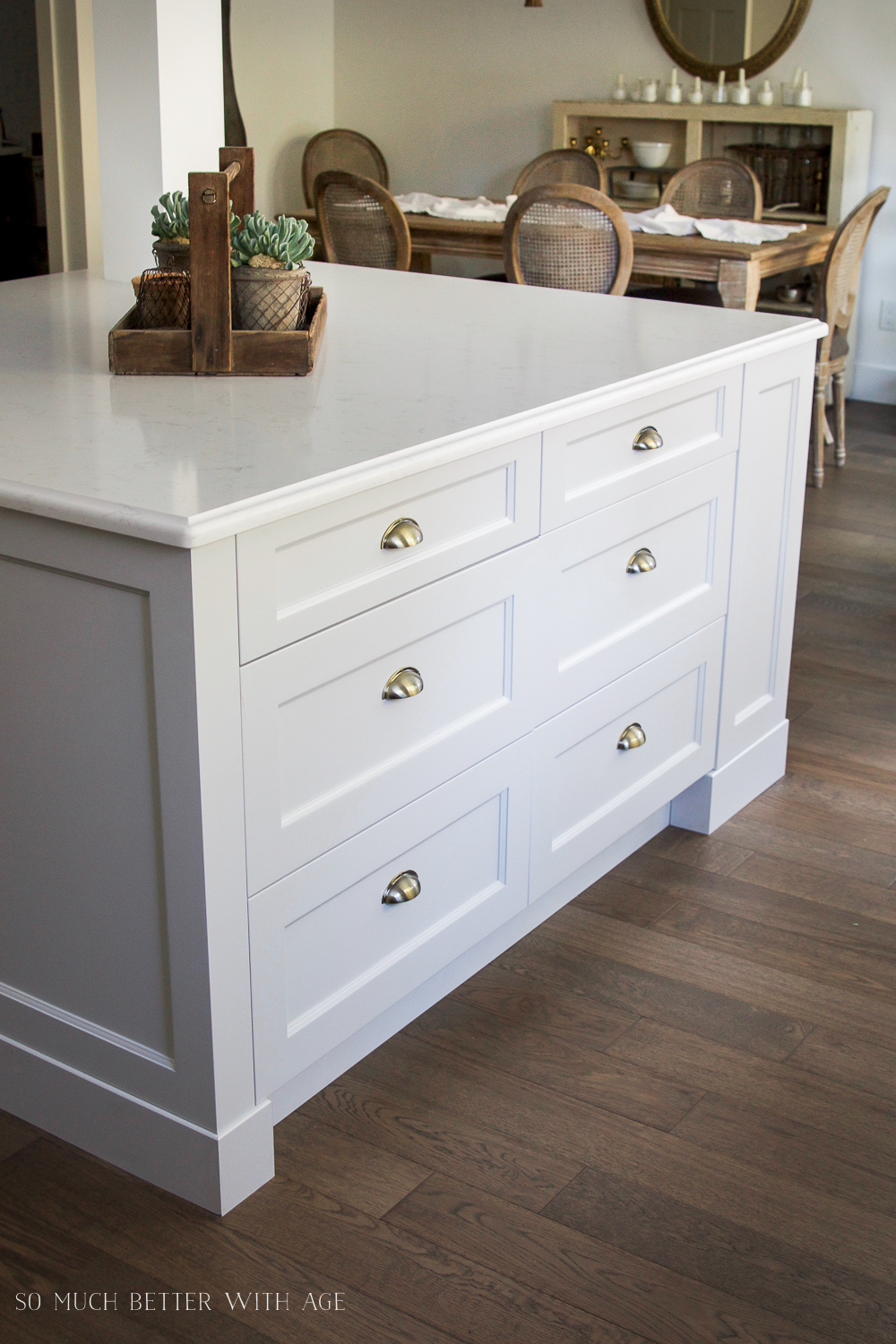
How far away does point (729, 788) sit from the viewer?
241 centimetres

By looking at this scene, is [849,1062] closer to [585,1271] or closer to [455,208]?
[585,1271]

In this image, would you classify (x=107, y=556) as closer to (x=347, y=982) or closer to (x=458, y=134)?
(x=347, y=982)

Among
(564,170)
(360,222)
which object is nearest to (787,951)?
(360,222)

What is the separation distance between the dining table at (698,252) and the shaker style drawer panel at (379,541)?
299 cm

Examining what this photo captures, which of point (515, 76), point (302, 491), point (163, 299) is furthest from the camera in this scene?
point (515, 76)

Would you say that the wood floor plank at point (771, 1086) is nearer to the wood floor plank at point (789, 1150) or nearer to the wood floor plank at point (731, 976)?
the wood floor plank at point (789, 1150)

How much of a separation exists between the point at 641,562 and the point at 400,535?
60 cm

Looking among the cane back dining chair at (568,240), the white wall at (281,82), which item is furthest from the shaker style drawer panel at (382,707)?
the white wall at (281,82)

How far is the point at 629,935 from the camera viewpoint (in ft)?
6.79

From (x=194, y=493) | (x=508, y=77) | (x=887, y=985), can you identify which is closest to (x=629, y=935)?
(x=887, y=985)

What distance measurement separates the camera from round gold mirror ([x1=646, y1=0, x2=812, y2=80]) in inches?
219

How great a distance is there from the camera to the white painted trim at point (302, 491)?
123cm

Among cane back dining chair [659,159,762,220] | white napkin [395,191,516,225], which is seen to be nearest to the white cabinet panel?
white napkin [395,191,516,225]

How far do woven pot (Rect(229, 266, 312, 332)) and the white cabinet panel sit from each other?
750mm
